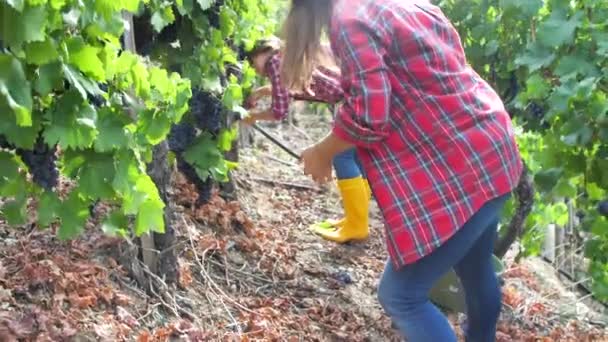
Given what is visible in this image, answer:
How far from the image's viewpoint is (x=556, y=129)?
121 inches

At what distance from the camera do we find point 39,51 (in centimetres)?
175

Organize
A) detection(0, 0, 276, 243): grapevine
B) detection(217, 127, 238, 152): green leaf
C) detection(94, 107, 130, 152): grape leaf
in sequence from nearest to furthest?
detection(0, 0, 276, 243): grapevine
detection(94, 107, 130, 152): grape leaf
detection(217, 127, 238, 152): green leaf

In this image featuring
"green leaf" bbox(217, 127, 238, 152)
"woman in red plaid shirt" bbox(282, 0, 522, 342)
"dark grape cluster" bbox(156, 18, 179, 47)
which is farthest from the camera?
"green leaf" bbox(217, 127, 238, 152)

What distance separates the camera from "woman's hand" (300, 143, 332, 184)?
2.47 meters

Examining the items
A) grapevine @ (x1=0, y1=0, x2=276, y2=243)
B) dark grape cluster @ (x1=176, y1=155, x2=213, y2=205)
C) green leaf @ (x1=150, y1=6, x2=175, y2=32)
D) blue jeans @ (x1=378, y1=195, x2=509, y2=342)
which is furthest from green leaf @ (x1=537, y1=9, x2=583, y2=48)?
dark grape cluster @ (x1=176, y1=155, x2=213, y2=205)

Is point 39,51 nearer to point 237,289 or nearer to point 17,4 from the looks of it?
point 17,4

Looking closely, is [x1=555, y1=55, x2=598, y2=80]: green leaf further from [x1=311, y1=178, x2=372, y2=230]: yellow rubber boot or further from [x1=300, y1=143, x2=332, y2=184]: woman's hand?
[x1=311, y1=178, x2=372, y2=230]: yellow rubber boot

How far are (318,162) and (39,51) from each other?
97cm

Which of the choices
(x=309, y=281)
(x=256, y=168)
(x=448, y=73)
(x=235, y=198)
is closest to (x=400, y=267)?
(x=448, y=73)

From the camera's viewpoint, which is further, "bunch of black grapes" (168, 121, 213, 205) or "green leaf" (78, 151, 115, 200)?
"bunch of black grapes" (168, 121, 213, 205)

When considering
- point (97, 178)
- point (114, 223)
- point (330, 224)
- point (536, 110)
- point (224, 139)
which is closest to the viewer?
point (97, 178)

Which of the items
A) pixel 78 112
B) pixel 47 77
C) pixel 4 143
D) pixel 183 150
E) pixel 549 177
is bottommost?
pixel 183 150

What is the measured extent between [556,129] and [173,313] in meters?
1.58

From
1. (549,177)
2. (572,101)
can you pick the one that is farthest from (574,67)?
(549,177)
